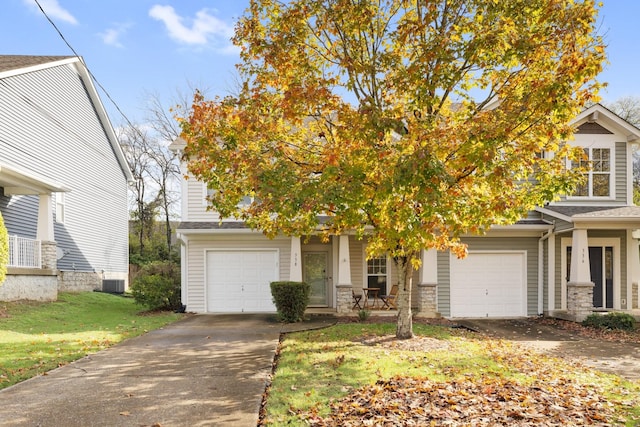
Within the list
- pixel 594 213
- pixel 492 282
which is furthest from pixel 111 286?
pixel 594 213

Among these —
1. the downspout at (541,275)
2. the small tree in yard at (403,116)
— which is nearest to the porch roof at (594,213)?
the downspout at (541,275)

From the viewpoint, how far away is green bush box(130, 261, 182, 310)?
1593 cm

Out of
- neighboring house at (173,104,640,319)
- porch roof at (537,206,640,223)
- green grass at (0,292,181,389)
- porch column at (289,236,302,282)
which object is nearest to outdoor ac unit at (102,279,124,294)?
green grass at (0,292,181,389)

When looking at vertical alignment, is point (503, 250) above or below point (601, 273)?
above

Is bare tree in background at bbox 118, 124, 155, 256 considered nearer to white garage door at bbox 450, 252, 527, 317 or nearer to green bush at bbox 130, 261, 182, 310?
green bush at bbox 130, 261, 182, 310

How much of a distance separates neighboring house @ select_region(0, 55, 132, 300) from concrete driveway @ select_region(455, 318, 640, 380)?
12987mm

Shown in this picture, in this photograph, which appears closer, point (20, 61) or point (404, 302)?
point (404, 302)

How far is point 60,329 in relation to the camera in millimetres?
11617

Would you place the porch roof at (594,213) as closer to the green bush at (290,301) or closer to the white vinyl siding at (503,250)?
the white vinyl siding at (503,250)

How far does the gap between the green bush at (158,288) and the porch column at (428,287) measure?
7.63 metres

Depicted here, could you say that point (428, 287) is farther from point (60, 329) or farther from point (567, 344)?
point (60, 329)

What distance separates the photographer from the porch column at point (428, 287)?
15188 mm

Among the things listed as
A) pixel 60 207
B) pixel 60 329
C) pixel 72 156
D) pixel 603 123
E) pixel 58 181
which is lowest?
pixel 60 329

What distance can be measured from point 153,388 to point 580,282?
12.2 metres
